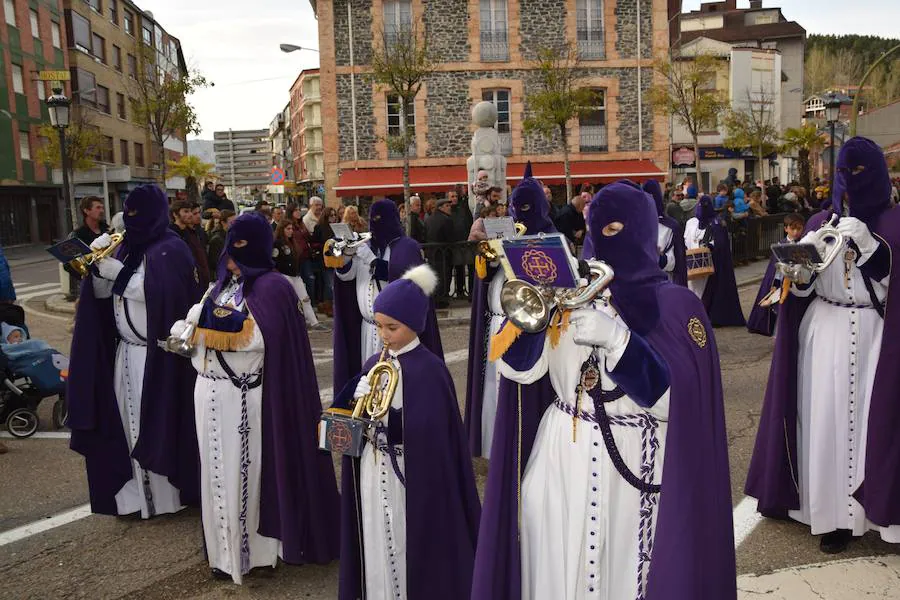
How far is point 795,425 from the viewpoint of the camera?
5129 millimetres

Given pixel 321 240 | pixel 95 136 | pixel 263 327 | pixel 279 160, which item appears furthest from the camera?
pixel 279 160

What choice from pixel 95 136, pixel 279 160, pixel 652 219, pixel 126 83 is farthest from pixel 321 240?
pixel 279 160

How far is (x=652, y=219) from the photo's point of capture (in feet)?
9.75

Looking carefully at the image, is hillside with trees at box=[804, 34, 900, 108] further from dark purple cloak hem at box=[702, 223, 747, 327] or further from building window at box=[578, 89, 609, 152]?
dark purple cloak hem at box=[702, 223, 747, 327]

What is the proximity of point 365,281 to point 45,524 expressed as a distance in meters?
2.88

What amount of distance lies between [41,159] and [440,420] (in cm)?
3449

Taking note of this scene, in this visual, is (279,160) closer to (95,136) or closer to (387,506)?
(95,136)

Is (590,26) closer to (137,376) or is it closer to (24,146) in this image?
(24,146)

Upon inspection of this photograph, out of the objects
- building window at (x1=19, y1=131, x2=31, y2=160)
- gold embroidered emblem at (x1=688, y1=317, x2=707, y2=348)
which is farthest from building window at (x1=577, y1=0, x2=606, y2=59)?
gold embroidered emblem at (x1=688, y1=317, x2=707, y2=348)

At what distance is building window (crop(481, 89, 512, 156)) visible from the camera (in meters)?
30.8

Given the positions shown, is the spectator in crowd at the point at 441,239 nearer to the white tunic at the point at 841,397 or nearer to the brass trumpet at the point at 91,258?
the brass trumpet at the point at 91,258

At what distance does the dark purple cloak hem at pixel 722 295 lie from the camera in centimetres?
1238

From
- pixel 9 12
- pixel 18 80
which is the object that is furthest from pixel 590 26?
pixel 18 80

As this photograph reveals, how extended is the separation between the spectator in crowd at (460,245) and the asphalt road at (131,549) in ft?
25.0
